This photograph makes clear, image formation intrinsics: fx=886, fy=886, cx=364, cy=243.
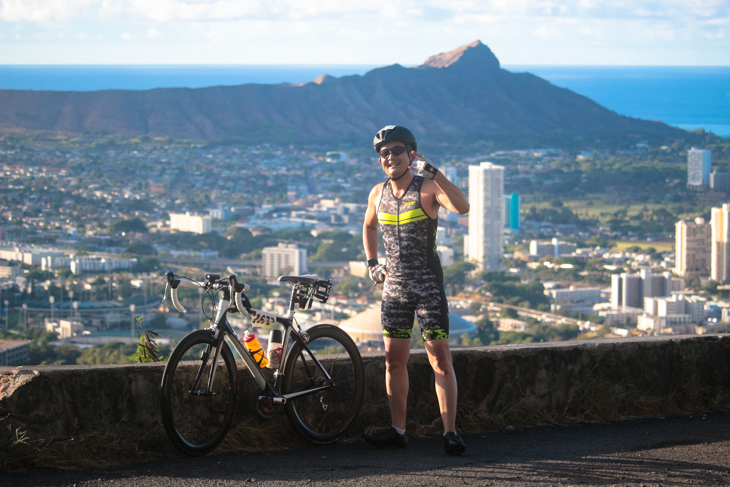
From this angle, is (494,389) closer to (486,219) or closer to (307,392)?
(307,392)

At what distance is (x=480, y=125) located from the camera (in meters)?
73.4

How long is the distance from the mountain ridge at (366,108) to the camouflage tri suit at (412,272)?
58795mm

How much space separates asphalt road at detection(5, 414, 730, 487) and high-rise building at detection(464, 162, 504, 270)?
33994 millimetres

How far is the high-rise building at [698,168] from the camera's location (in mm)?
51625

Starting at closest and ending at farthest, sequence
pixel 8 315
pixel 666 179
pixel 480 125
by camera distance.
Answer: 1. pixel 8 315
2. pixel 666 179
3. pixel 480 125

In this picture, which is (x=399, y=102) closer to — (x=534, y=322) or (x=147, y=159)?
(x=147, y=159)

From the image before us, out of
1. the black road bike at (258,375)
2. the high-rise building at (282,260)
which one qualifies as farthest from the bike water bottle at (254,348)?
the high-rise building at (282,260)

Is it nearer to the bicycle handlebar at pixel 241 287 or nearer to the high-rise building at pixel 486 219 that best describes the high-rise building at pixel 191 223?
the high-rise building at pixel 486 219

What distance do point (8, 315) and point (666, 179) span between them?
41093 mm

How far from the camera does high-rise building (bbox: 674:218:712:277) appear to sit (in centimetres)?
3466

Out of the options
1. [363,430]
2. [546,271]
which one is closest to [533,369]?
[363,430]

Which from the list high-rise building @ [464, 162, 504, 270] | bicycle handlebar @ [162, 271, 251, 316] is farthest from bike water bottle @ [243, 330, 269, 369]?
high-rise building @ [464, 162, 504, 270]

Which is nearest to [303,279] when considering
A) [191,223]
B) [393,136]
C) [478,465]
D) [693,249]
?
[393,136]

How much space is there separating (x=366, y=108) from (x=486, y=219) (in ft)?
103
